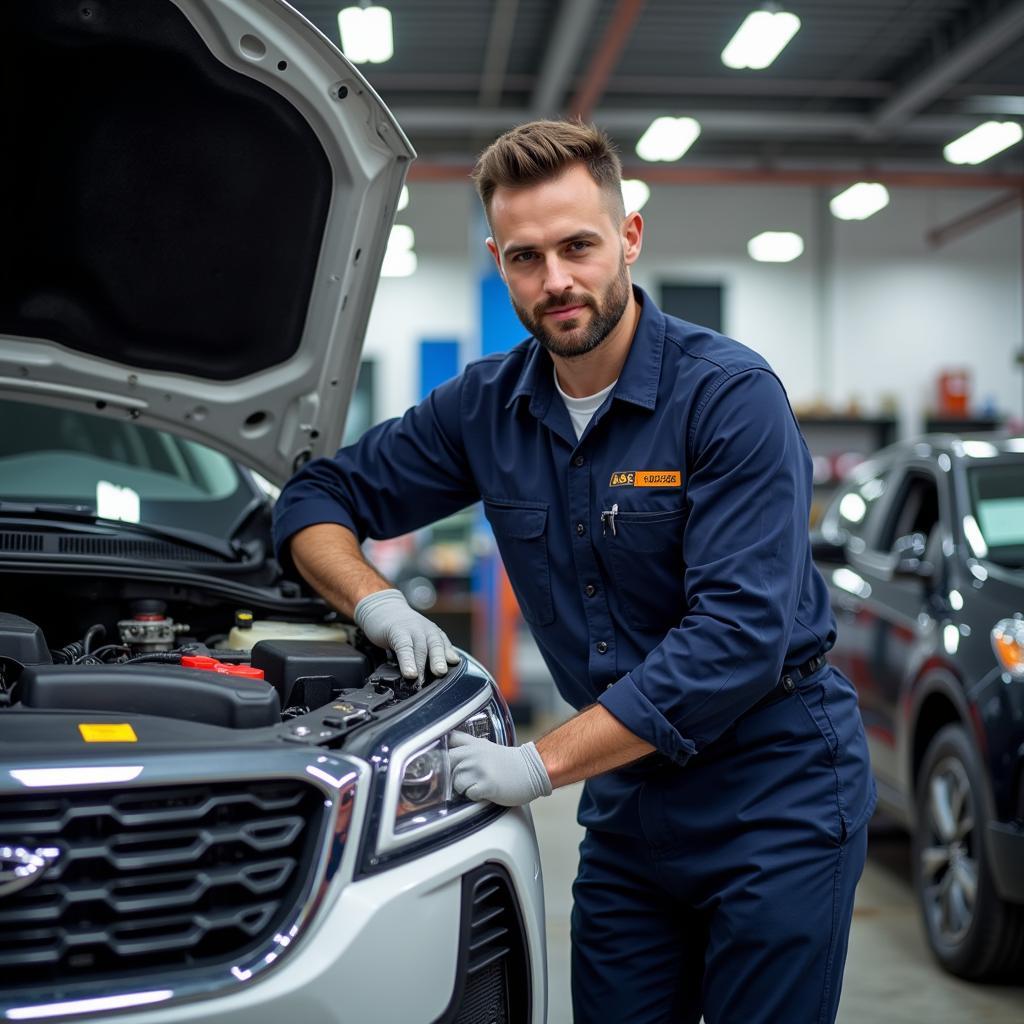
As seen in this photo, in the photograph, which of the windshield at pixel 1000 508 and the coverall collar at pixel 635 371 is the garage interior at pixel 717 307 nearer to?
the windshield at pixel 1000 508

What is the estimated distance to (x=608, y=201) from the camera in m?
1.79

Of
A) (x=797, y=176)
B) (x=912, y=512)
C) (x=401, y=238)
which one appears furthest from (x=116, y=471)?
(x=401, y=238)

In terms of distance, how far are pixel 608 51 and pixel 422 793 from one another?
6.93m

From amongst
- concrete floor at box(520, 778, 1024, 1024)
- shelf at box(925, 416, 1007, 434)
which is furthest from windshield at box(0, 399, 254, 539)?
shelf at box(925, 416, 1007, 434)

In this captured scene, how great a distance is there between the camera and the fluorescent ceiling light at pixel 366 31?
648 cm

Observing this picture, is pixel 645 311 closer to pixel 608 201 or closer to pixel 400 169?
pixel 608 201

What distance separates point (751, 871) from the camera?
66.2 inches

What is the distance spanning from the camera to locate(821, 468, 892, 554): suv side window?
13.7 ft

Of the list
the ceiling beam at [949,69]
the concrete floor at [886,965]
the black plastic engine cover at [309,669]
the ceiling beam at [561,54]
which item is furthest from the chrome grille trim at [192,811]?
the ceiling beam at [949,69]

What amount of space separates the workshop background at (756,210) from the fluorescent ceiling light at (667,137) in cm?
2

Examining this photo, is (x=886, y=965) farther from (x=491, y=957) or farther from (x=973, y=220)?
(x=973, y=220)

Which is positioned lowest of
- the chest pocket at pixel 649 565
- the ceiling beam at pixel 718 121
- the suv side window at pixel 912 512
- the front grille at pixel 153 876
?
the front grille at pixel 153 876

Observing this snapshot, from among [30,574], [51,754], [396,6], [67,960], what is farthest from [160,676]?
[396,6]

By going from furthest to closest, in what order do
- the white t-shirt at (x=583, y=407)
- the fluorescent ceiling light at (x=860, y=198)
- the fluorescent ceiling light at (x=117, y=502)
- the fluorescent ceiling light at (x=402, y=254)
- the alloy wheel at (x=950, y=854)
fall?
the fluorescent ceiling light at (x=402, y=254)
the fluorescent ceiling light at (x=860, y=198)
the alloy wheel at (x=950, y=854)
the fluorescent ceiling light at (x=117, y=502)
the white t-shirt at (x=583, y=407)
